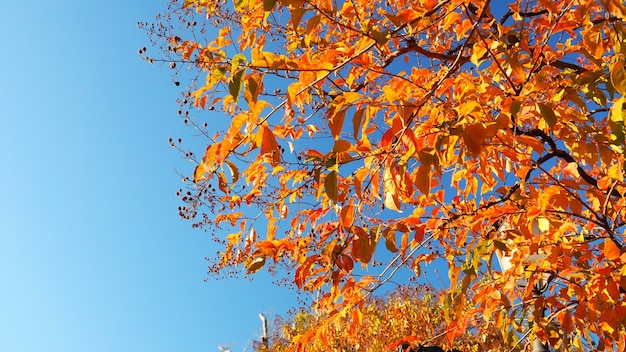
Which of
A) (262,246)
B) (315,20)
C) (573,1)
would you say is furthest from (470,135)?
(573,1)

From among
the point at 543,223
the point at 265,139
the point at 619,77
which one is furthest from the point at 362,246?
the point at 619,77

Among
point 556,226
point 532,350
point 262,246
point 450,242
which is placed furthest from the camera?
point 532,350

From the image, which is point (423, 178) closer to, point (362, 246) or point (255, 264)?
point (362, 246)

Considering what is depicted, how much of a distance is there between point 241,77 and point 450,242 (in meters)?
2.28

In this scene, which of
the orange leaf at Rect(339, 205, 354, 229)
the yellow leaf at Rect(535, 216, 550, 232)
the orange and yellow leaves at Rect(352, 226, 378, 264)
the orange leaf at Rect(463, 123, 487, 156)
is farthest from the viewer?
the yellow leaf at Rect(535, 216, 550, 232)

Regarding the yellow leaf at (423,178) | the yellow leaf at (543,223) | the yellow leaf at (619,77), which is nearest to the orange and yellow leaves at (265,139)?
the yellow leaf at (423,178)

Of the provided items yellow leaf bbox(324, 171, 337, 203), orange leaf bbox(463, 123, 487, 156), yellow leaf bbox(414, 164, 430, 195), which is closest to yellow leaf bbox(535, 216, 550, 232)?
orange leaf bbox(463, 123, 487, 156)

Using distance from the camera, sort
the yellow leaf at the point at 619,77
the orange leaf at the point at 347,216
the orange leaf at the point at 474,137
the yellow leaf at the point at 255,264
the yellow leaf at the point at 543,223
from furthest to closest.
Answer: the yellow leaf at the point at 543,223 → the yellow leaf at the point at 255,264 → the orange leaf at the point at 347,216 → the orange leaf at the point at 474,137 → the yellow leaf at the point at 619,77

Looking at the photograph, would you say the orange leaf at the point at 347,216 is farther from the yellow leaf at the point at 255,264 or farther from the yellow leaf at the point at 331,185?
the yellow leaf at the point at 255,264

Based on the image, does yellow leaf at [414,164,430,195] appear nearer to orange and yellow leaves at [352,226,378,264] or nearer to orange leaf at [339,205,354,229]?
orange leaf at [339,205,354,229]

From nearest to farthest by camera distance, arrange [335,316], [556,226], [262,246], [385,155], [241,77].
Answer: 1. [241,77]
2. [385,155]
3. [262,246]
4. [556,226]
5. [335,316]

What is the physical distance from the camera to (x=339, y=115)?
4.43 ft

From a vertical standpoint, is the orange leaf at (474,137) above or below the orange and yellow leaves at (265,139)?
below

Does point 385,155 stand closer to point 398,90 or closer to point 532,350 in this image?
point 398,90
